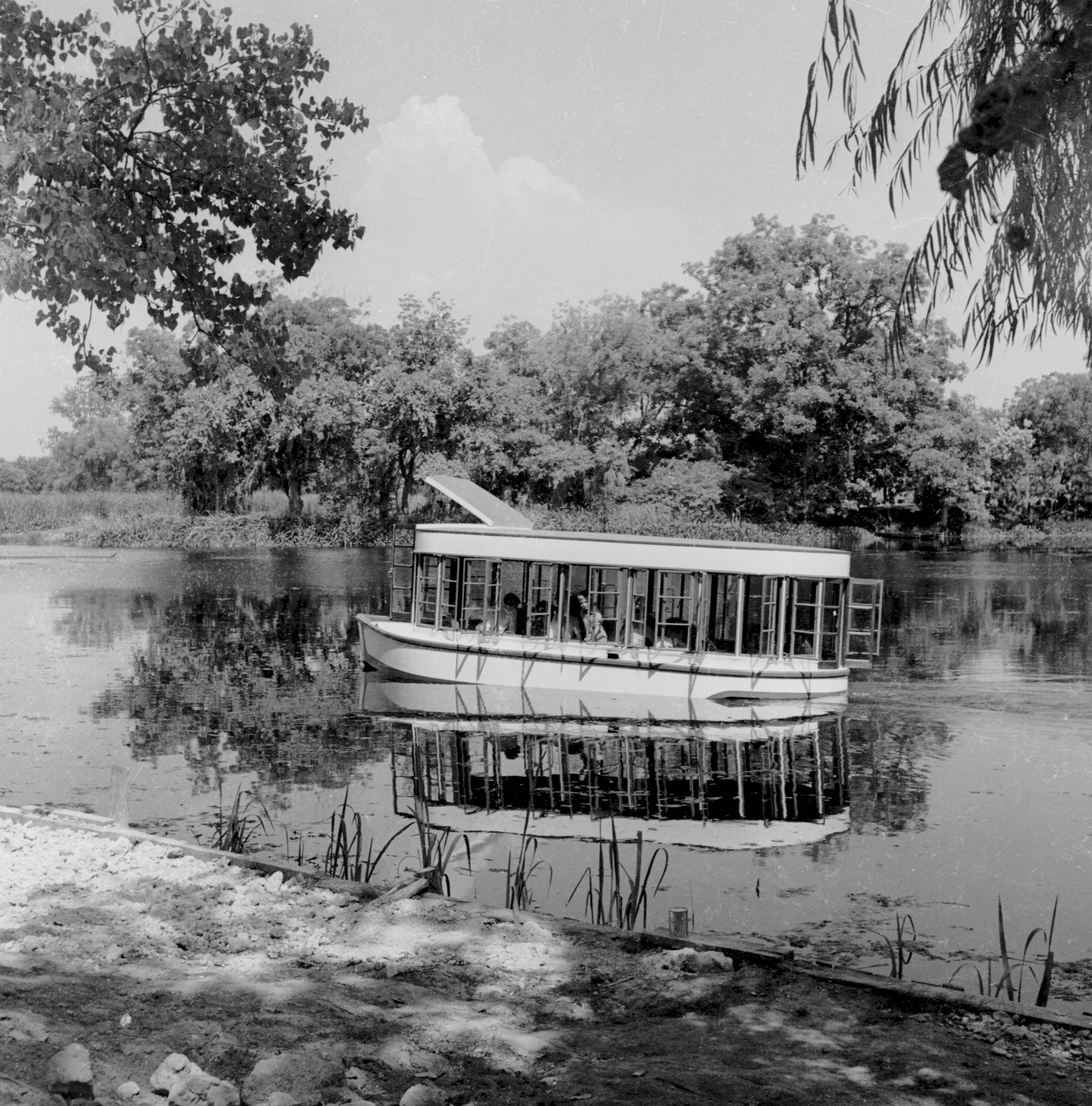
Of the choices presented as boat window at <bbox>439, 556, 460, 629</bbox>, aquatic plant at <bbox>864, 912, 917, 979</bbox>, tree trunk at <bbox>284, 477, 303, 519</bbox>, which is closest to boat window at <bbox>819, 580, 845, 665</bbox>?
boat window at <bbox>439, 556, 460, 629</bbox>

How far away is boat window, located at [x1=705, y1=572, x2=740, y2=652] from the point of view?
2183 cm

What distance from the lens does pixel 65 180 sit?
1171 cm

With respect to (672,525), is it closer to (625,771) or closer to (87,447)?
(625,771)

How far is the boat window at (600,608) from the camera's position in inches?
862

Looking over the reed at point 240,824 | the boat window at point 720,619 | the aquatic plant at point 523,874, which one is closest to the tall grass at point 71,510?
the boat window at point 720,619

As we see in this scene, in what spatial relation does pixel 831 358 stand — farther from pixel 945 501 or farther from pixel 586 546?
pixel 586 546

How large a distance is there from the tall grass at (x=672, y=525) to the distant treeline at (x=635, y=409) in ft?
2.50

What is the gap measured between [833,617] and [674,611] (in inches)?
109

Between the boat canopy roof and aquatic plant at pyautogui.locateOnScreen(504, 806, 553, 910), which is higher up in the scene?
the boat canopy roof

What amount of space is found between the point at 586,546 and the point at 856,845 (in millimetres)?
9296

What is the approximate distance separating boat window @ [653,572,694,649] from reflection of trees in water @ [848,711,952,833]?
327 centimetres

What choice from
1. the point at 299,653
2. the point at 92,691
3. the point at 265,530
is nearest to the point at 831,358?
the point at 265,530

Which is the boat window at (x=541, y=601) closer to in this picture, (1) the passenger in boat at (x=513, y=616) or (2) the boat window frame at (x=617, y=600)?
(1) the passenger in boat at (x=513, y=616)

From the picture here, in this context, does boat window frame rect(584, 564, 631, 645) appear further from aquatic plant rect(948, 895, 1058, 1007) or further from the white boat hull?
aquatic plant rect(948, 895, 1058, 1007)
